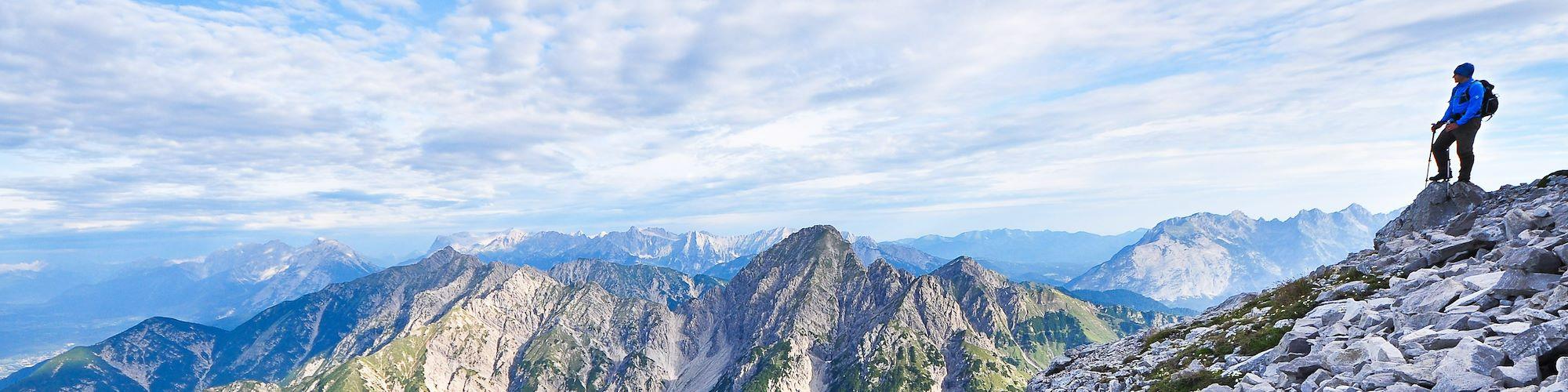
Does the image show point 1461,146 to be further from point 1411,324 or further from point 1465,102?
point 1411,324

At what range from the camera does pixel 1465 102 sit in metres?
33.0

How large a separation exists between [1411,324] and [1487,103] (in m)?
25.0

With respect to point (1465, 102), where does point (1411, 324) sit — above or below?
below

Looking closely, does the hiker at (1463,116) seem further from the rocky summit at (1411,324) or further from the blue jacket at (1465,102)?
the rocky summit at (1411,324)

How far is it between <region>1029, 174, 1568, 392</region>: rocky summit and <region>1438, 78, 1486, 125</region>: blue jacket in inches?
202

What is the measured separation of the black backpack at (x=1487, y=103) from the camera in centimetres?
3250

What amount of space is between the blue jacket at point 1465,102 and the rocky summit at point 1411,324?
514 centimetres

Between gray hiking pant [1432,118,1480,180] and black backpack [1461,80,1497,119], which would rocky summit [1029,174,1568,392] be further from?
black backpack [1461,80,1497,119]

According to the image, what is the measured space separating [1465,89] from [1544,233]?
44.4 ft

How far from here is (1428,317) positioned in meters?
17.9

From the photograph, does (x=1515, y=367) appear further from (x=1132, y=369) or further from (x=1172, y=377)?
(x=1132, y=369)

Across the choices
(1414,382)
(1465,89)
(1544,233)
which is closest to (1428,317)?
(1414,382)

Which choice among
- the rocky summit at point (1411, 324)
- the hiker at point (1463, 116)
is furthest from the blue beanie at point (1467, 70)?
the rocky summit at point (1411, 324)

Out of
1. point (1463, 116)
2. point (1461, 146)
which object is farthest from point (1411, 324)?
point (1461, 146)
